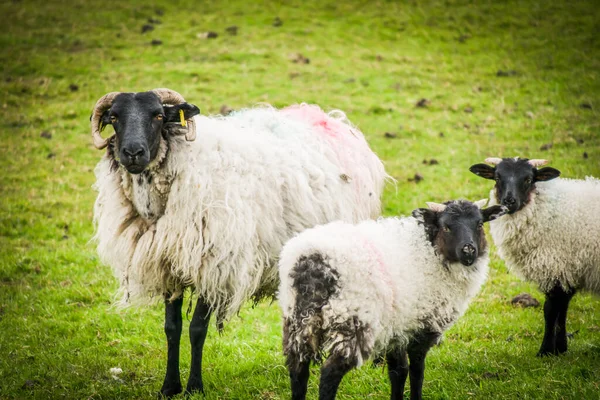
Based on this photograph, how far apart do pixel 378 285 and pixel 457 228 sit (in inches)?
40.6

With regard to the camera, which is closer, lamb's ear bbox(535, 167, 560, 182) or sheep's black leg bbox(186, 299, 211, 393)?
sheep's black leg bbox(186, 299, 211, 393)

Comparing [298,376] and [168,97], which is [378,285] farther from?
[168,97]

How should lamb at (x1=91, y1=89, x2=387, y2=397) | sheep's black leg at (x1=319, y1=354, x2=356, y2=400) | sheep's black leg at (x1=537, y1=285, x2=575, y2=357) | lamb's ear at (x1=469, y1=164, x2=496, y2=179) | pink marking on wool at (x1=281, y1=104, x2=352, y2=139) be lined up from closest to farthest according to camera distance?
sheep's black leg at (x1=319, y1=354, x2=356, y2=400), lamb at (x1=91, y1=89, x2=387, y2=397), sheep's black leg at (x1=537, y1=285, x2=575, y2=357), lamb's ear at (x1=469, y1=164, x2=496, y2=179), pink marking on wool at (x1=281, y1=104, x2=352, y2=139)

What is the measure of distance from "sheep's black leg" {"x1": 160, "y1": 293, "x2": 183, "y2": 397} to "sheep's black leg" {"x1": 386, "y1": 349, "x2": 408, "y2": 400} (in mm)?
2043

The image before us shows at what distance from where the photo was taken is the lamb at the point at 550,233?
21.2 ft

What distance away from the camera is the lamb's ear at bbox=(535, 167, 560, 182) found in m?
6.76

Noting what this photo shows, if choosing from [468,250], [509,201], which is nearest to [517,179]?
[509,201]

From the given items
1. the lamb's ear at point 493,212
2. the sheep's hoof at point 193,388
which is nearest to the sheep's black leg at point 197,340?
the sheep's hoof at point 193,388

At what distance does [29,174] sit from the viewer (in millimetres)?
12500

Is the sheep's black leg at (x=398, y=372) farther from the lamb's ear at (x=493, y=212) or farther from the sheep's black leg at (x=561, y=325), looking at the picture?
the sheep's black leg at (x=561, y=325)

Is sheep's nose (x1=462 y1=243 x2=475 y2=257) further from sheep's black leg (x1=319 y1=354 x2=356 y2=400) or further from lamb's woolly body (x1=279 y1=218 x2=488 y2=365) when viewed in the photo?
sheep's black leg (x1=319 y1=354 x2=356 y2=400)

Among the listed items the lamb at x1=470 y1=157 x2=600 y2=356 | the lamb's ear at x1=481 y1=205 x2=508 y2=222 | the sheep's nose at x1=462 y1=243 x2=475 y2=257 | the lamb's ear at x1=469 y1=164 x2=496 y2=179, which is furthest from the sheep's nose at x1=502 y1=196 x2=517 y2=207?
the sheep's nose at x1=462 y1=243 x2=475 y2=257

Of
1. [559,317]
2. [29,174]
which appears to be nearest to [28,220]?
[29,174]

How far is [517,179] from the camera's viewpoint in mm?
6754
